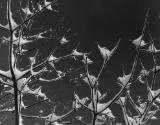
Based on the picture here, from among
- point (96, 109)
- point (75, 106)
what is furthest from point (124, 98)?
point (96, 109)

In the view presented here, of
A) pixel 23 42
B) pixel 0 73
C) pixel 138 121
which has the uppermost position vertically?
pixel 23 42

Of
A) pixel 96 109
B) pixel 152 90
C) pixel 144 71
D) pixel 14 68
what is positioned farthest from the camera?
pixel 144 71

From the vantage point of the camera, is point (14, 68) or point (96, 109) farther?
point (14, 68)

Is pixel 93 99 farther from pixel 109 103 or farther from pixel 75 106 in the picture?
pixel 75 106

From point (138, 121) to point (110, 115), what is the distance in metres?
0.49

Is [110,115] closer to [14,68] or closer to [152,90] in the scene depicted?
[152,90]

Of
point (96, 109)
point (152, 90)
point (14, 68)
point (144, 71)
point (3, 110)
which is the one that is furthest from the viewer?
point (3, 110)

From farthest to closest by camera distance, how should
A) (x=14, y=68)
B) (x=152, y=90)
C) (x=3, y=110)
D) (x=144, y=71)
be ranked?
1. (x=3, y=110)
2. (x=144, y=71)
3. (x=152, y=90)
4. (x=14, y=68)

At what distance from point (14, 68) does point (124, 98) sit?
6.86 ft

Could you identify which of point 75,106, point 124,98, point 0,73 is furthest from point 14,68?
point 124,98

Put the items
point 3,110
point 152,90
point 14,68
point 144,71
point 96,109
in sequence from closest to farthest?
point 96,109, point 14,68, point 152,90, point 144,71, point 3,110

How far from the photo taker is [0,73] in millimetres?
4465

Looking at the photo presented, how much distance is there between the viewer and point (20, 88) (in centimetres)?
450

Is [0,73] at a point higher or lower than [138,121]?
higher
